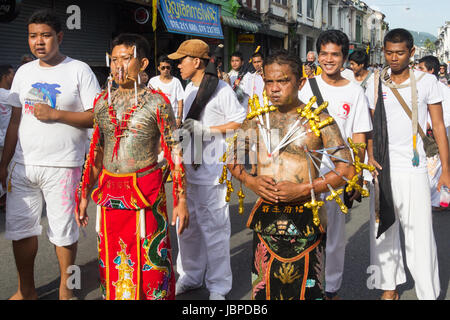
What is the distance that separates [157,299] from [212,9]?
50.3 ft

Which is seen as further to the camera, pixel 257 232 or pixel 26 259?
pixel 26 259

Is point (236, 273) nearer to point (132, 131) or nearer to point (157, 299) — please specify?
point (157, 299)

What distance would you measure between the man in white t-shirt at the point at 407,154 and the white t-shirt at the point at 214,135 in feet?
3.83

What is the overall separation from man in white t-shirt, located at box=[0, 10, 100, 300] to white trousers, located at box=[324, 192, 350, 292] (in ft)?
6.82

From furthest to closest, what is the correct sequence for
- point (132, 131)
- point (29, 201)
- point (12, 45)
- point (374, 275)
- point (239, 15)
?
point (239, 15), point (12, 45), point (374, 275), point (29, 201), point (132, 131)

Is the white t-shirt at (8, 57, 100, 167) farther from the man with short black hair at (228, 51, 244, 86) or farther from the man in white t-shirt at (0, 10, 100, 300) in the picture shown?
the man with short black hair at (228, 51, 244, 86)

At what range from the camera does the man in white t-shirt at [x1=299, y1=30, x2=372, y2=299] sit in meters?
3.71

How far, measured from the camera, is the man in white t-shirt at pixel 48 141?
12.1 ft

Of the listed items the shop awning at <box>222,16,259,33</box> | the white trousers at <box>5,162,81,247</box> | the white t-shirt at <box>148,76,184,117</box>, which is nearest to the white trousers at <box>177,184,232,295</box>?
the white trousers at <box>5,162,81,247</box>

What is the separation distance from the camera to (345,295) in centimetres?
423

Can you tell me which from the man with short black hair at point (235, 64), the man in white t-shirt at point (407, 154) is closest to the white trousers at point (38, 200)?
the man in white t-shirt at point (407, 154)

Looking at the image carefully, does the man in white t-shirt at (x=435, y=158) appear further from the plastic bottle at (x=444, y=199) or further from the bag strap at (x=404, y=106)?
the bag strap at (x=404, y=106)

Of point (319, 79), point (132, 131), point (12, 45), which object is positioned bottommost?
point (132, 131)
